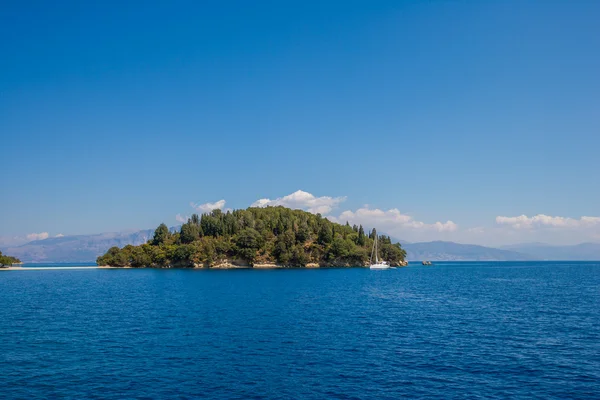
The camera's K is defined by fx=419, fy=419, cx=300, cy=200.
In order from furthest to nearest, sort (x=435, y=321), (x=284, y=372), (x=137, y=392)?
(x=435, y=321)
(x=284, y=372)
(x=137, y=392)

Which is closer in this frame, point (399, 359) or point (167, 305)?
point (399, 359)

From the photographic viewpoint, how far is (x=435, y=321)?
61562 mm

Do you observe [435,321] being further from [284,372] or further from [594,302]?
[594,302]

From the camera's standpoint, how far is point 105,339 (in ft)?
162

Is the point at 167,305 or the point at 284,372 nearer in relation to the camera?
the point at 284,372

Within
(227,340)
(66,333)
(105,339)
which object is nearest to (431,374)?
(227,340)

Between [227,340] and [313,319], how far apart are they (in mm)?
18069

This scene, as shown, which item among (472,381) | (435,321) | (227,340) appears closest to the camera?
(472,381)

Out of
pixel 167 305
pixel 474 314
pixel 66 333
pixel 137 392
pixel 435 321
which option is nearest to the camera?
pixel 137 392

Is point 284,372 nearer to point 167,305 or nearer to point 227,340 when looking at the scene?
point 227,340

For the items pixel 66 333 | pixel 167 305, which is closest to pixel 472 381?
pixel 66 333

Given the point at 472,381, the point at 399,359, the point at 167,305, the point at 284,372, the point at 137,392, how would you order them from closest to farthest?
the point at 137,392 → the point at 472,381 → the point at 284,372 → the point at 399,359 → the point at 167,305

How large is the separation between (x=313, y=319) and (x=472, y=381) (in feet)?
105

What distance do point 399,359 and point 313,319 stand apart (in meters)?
24.1
